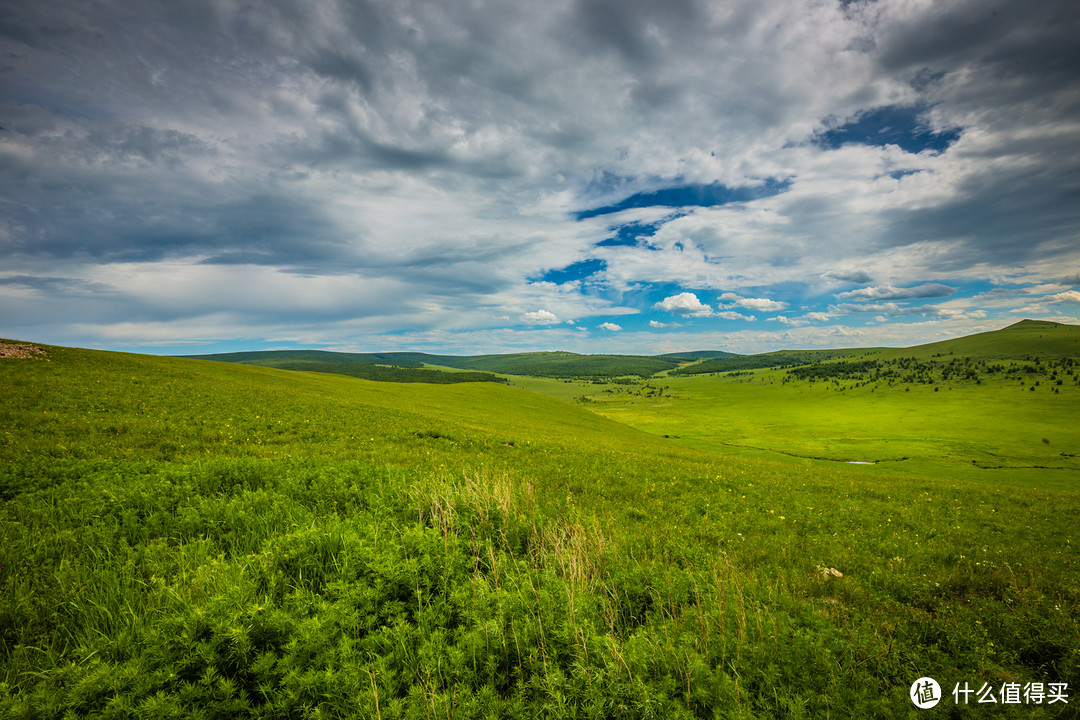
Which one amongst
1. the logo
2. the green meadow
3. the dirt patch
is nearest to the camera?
the green meadow

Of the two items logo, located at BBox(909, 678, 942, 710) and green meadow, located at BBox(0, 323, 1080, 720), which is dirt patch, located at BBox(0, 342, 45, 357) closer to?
green meadow, located at BBox(0, 323, 1080, 720)

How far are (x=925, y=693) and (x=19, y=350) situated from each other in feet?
171

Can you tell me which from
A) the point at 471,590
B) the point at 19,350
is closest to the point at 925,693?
the point at 471,590

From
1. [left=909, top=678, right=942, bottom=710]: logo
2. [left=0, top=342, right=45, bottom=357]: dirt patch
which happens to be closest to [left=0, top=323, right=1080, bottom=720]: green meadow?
[left=909, top=678, right=942, bottom=710]: logo

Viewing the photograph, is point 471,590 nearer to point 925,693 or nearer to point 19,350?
point 925,693

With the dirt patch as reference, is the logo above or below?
below

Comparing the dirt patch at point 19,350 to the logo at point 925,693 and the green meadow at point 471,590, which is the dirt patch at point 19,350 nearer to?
the green meadow at point 471,590

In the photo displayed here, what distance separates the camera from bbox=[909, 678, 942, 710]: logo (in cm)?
488

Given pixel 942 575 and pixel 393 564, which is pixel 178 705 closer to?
pixel 393 564

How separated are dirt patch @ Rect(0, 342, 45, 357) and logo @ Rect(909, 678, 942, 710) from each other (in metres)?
49.3

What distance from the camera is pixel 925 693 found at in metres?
5.05

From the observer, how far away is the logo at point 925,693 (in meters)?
4.88

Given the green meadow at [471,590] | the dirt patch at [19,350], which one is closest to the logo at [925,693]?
the green meadow at [471,590]

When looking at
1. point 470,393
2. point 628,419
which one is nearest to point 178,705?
point 470,393
